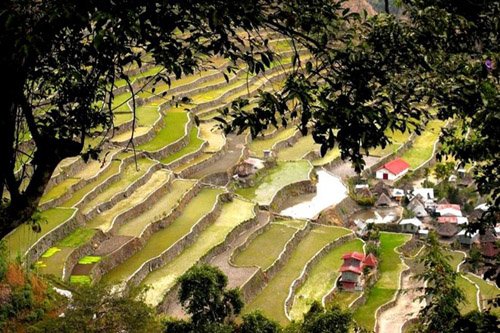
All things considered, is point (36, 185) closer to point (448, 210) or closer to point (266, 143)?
point (448, 210)

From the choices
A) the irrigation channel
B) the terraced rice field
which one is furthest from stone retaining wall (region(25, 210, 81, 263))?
the terraced rice field

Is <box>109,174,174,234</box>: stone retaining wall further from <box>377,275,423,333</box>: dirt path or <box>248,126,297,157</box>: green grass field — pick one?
<box>377,275,423,333</box>: dirt path

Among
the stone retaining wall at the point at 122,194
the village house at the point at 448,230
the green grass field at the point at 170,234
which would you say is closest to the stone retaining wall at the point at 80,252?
the green grass field at the point at 170,234

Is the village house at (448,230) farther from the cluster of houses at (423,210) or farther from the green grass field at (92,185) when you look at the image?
the green grass field at (92,185)

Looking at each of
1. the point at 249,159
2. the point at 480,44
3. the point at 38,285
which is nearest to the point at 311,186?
the point at 249,159

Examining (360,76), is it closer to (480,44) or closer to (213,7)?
(213,7)

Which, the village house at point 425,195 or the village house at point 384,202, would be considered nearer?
the village house at point 384,202

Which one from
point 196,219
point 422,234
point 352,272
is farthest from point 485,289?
point 196,219
